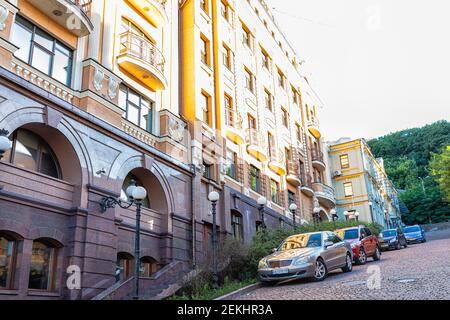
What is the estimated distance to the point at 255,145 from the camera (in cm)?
2859

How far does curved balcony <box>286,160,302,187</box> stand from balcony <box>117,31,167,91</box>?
53.5ft

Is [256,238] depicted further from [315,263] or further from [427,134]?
[427,134]

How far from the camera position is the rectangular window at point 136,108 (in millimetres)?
18625

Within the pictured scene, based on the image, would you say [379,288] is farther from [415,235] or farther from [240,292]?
[415,235]

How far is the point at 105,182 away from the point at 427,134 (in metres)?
87.7

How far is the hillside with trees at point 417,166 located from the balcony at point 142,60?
64.0 m

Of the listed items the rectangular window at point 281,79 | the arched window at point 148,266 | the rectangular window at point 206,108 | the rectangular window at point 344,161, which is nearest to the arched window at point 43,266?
the arched window at point 148,266

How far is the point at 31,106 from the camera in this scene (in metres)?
13.4

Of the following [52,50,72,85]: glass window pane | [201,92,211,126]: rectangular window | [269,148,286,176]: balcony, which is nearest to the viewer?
[52,50,72,85]: glass window pane

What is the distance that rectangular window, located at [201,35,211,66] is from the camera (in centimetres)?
2647

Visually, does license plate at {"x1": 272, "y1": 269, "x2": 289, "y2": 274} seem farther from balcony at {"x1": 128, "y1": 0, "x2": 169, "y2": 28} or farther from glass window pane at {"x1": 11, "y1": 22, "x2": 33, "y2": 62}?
balcony at {"x1": 128, "y1": 0, "x2": 169, "y2": 28}

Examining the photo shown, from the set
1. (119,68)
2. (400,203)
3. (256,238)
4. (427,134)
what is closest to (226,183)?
(256,238)

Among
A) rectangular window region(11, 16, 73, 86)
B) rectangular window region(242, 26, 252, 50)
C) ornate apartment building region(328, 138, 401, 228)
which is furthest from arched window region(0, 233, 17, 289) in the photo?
ornate apartment building region(328, 138, 401, 228)

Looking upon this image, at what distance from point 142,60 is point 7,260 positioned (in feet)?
31.5
